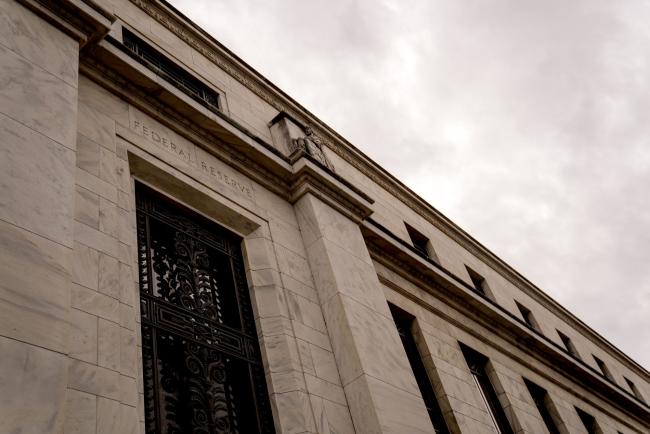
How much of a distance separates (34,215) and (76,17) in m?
4.06

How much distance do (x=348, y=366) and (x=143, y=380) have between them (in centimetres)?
336

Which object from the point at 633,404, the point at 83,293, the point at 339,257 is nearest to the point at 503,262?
the point at 633,404

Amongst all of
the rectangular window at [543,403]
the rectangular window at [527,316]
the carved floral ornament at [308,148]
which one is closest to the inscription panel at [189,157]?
the carved floral ornament at [308,148]

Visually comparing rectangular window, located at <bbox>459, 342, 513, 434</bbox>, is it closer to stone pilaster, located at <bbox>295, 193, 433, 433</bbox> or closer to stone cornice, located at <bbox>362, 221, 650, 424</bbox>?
stone cornice, located at <bbox>362, 221, 650, 424</bbox>

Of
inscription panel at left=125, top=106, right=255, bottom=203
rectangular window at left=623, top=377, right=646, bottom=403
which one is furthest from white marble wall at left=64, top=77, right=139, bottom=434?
rectangular window at left=623, top=377, right=646, bottom=403

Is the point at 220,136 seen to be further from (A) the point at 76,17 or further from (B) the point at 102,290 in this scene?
(B) the point at 102,290

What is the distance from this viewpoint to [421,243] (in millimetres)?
19188

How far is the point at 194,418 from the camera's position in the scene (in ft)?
24.0

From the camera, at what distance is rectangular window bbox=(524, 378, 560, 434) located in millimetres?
16672

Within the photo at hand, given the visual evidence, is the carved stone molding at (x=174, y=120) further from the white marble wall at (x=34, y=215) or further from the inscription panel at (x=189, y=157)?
the white marble wall at (x=34, y=215)

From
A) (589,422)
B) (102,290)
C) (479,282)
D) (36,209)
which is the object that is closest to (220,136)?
(102,290)

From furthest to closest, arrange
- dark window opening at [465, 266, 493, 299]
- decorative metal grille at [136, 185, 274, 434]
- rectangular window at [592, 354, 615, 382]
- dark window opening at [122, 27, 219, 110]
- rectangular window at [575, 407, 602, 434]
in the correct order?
rectangular window at [592, 354, 615, 382] < dark window opening at [465, 266, 493, 299] < rectangular window at [575, 407, 602, 434] < dark window opening at [122, 27, 219, 110] < decorative metal grille at [136, 185, 274, 434]

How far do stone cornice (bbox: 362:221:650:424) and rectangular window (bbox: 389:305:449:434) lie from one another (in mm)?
661

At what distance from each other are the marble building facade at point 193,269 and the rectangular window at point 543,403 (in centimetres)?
12
